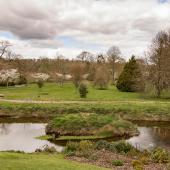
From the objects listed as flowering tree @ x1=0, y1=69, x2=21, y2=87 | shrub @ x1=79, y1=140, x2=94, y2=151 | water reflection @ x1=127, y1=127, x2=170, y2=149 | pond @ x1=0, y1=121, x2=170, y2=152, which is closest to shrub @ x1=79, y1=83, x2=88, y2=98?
pond @ x1=0, y1=121, x2=170, y2=152

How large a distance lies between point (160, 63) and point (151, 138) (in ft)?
109

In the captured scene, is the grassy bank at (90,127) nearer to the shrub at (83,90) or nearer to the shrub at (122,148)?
the shrub at (122,148)

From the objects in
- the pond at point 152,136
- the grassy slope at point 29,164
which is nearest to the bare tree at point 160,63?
the pond at point 152,136

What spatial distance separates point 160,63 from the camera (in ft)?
228

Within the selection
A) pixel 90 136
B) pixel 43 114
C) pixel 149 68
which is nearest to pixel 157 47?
pixel 149 68

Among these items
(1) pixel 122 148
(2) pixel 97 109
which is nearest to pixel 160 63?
(2) pixel 97 109

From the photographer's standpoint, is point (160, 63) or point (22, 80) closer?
point (160, 63)

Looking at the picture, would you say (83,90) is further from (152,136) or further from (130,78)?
(152,136)

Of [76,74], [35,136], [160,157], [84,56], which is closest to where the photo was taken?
[160,157]

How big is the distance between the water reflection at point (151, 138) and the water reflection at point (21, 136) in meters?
7.91

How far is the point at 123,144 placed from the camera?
90.2ft

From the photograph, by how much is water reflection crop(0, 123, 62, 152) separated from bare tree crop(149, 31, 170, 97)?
95.4 feet

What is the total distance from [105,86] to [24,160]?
207 ft

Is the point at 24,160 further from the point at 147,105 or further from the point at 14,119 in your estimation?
the point at 147,105
